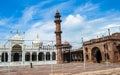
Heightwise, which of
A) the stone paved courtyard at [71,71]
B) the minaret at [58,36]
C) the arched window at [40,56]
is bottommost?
the stone paved courtyard at [71,71]

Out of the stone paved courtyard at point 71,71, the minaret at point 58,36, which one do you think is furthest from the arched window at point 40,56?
the stone paved courtyard at point 71,71

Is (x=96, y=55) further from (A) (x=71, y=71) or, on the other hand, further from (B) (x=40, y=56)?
(A) (x=71, y=71)

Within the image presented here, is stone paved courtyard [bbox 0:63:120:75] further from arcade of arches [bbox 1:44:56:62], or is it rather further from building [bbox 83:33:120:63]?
arcade of arches [bbox 1:44:56:62]

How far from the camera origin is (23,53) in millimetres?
51094

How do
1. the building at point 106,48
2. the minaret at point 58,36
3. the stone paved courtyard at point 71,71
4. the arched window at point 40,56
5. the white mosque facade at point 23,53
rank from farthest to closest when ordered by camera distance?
the arched window at point 40,56 → the minaret at point 58,36 → the white mosque facade at point 23,53 → the building at point 106,48 → the stone paved courtyard at point 71,71

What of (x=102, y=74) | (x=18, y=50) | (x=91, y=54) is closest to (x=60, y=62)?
(x=91, y=54)

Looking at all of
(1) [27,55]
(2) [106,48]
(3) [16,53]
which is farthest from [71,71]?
(1) [27,55]

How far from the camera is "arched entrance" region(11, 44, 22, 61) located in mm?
51250

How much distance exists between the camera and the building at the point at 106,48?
42.6m

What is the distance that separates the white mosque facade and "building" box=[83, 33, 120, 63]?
475 inches

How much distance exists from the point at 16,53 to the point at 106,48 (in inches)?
1043

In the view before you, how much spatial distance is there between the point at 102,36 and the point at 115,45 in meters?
4.67

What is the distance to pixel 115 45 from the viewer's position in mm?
43188

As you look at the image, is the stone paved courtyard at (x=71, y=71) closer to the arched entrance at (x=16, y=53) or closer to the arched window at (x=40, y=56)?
the arched entrance at (x=16, y=53)
